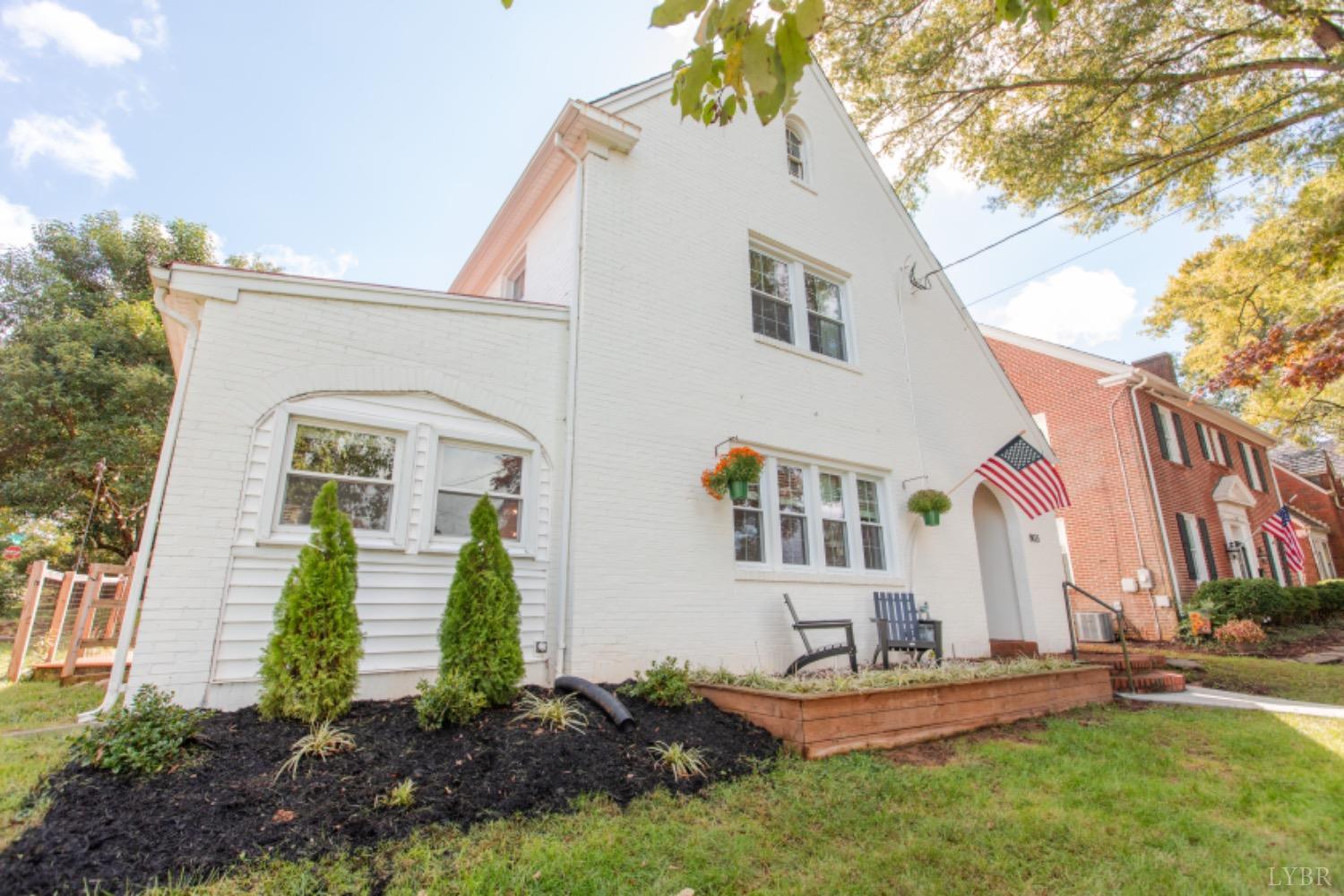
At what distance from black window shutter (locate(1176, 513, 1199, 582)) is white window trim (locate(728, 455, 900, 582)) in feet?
35.4

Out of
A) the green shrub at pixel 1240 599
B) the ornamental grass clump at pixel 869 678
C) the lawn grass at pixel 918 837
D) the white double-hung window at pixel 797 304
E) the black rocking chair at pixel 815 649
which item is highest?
the white double-hung window at pixel 797 304

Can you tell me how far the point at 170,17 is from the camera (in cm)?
803

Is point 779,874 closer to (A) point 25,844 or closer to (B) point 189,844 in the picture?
(B) point 189,844

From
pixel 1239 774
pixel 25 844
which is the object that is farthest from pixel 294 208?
pixel 1239 774

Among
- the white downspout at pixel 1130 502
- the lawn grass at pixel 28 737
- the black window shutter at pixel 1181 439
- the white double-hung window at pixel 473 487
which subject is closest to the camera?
the lawn grass at pixel 28 737

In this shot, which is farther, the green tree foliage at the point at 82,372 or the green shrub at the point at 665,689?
the green tree foliage at the point at 82,372

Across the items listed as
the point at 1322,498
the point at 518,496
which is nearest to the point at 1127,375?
the point at 518,496

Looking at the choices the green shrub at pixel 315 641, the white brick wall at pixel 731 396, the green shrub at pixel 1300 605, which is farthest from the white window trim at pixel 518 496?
the green shrub at pixel 1300 605

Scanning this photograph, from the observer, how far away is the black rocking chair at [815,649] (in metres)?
→ 6.33

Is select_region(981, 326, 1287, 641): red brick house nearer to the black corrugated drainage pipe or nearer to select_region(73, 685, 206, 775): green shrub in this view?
the black corrugated drainage pipe

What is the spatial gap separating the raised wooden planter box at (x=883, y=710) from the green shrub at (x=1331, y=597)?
15.8 metres

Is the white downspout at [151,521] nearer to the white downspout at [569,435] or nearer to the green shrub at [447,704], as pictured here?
the green shrub at [447,704]

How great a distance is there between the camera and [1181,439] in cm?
1636

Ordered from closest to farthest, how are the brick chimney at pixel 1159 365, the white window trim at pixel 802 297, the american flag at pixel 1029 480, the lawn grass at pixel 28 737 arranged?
the lawn grass at pixel 28 737 → the american flag at pixel 1029 480 → the white window trim at pixel 802 297 → the brick chimney at pixel 1159 365
